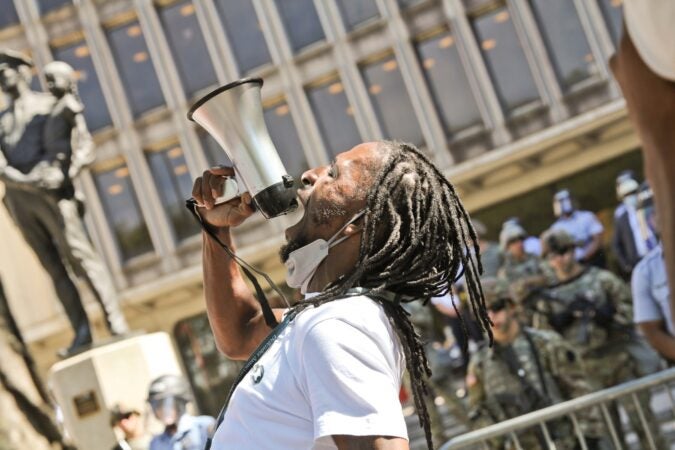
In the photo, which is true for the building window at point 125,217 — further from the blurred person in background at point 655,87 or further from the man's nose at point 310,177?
the blurred person in background at point 655,87

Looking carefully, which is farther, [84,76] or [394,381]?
[84,76]

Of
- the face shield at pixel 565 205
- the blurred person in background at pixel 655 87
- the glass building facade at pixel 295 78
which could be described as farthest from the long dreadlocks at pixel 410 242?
the glass building facade at pixel 295 78

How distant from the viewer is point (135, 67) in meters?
24.8

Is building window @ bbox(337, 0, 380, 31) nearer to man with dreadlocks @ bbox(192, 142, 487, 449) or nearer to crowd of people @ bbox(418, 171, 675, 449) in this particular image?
crowd of people @ bbox(418, 171, 675, 449)

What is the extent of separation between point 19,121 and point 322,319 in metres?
6.74

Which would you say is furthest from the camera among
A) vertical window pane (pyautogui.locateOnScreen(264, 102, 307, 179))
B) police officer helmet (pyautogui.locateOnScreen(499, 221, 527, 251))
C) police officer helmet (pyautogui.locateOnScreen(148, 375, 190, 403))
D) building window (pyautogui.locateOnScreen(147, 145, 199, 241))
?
building window (pyautogui.locateOnScreen(147, 145, 199, 241))

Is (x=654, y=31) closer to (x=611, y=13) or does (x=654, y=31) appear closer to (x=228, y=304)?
(x=228, y=304)

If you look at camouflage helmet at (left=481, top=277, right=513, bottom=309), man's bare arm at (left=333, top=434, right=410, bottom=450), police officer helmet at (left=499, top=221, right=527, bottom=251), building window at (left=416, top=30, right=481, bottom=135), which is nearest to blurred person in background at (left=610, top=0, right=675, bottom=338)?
man's bare arm at (left=333, top=434, right=410, bottom=450)

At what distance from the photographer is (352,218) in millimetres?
2291

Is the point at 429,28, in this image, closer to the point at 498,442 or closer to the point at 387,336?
the point at 498,442

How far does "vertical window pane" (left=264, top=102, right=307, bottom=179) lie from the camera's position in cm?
2355

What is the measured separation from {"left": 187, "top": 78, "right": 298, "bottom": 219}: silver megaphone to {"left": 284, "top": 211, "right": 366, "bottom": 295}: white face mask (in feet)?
0.32

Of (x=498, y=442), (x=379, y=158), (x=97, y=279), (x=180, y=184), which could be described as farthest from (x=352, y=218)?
(x=180, y=184)

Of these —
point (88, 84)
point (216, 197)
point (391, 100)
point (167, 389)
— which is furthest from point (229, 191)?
point (88, 84)
